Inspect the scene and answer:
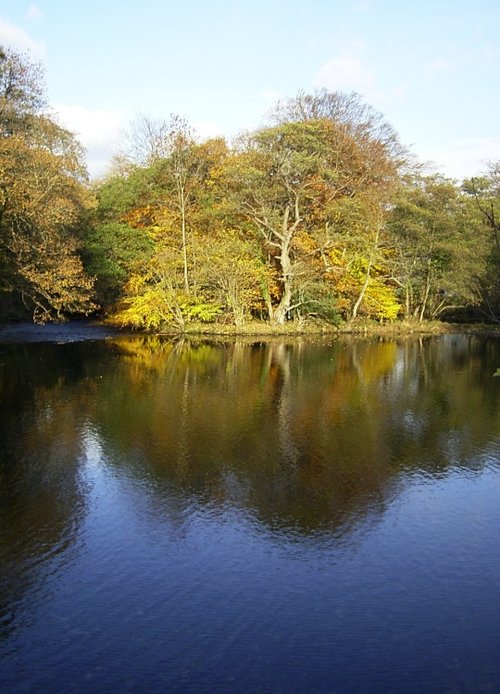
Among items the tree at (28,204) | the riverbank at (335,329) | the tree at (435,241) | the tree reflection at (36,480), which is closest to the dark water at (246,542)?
the tree reflection at (36,480)

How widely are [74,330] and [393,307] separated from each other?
68.8 feet

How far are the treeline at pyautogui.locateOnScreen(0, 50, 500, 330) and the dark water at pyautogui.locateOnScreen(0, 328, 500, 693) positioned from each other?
1787cm

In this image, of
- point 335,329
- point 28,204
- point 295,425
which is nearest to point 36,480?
point 295,425

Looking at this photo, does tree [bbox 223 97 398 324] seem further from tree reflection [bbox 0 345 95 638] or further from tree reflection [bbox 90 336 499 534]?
tree reflection [bbox 0 345 95 638]

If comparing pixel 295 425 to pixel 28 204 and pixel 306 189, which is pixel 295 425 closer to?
pixel 28 204

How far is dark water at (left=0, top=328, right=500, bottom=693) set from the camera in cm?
689

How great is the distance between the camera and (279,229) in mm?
38094

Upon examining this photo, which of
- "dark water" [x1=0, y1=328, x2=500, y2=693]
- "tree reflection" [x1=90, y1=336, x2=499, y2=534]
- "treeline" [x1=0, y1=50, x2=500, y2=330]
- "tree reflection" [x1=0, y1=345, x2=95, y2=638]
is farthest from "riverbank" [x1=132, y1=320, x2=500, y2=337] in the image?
"dark water" [x1=0, y1=328, x2=500, y2=693]

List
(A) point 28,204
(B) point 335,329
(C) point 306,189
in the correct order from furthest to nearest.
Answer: (B) point 335,329
(C) point 306,189
(A) point 28,204

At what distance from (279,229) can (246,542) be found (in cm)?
3018

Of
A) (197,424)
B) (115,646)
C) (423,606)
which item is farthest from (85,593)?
(197,424)

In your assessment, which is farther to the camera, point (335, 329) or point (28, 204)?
point (335, 329)

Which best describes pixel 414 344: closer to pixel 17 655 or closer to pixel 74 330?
pixel 74 330

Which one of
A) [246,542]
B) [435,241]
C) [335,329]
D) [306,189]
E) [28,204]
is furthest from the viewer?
[435,241]
